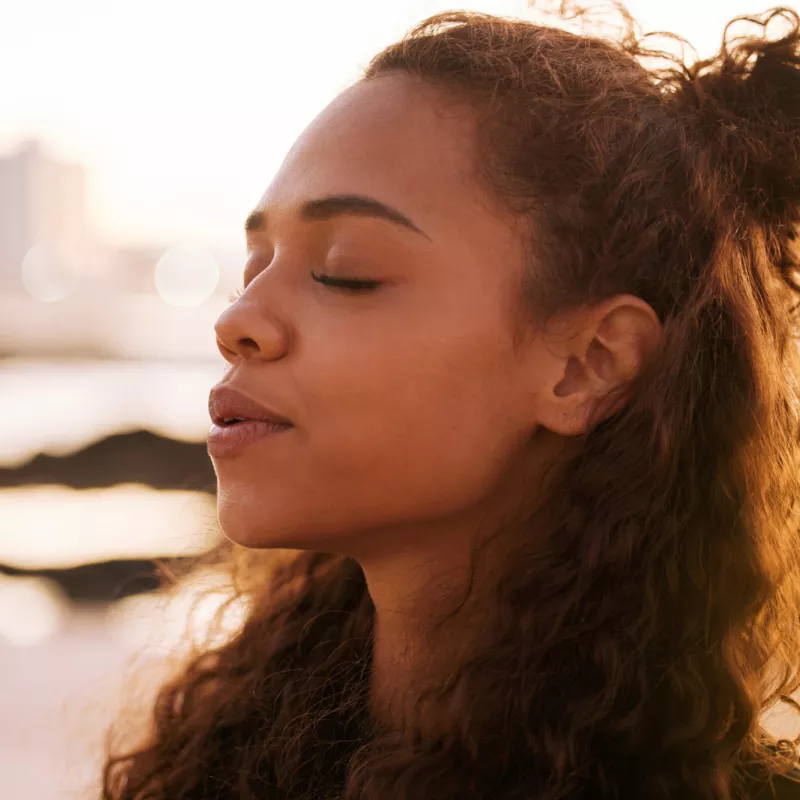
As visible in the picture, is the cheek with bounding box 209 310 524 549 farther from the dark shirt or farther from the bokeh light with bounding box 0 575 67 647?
the bokeh light with bounding box 0 575 67 647

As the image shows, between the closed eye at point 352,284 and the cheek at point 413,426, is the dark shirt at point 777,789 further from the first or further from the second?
the closed eye at point 352,284

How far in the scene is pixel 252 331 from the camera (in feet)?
3.85

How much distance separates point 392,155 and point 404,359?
0.85 feet

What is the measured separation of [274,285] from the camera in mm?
1209

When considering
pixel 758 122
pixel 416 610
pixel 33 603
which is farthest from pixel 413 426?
pixel 33 603

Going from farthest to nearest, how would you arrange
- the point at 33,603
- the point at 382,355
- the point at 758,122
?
the point at 33,603 < the point at 758,122 < the point at 382,355

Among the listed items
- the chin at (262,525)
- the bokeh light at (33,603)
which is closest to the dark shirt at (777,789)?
the chin at (262,525)

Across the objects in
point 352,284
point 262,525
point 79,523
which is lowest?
point 79,523

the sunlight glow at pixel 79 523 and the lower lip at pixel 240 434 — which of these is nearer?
the lower lip at pixel 240 434

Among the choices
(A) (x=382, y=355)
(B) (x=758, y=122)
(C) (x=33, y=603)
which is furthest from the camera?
(C) (x=33, y=603)

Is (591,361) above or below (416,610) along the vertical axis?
above

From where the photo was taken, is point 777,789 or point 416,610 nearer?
point 777,789

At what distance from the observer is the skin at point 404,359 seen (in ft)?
3.78

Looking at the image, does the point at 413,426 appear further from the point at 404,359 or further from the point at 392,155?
the point at 392,155
